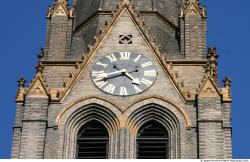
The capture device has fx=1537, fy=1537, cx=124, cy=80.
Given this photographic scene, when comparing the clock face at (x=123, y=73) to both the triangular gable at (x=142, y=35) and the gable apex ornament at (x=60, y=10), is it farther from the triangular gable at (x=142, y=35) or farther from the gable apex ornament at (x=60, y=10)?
the gable apex ornament at (x=60, y=10)

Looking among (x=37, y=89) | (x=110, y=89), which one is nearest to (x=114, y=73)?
(x=110, y=89)

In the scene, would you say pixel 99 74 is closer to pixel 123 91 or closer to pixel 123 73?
pixel 123 73

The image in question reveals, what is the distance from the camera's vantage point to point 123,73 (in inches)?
1795

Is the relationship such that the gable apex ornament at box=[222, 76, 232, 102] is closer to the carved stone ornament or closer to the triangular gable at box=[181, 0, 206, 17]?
the carved stone ornament

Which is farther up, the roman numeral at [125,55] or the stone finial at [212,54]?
the stone finial at [212,54]

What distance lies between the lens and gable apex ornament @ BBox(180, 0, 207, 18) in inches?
1914

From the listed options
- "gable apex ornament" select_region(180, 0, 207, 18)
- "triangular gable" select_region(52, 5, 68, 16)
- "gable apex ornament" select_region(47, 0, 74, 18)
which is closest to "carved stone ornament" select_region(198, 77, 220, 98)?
"gable apex ornament" select_region(180, 0, 207, 18)

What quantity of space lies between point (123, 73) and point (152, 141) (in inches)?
94.3

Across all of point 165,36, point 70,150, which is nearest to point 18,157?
point 70,150

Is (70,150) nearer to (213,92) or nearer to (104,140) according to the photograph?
(104,140)

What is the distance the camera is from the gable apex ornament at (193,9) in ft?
160

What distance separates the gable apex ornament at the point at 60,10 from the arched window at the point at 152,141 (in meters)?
5.71

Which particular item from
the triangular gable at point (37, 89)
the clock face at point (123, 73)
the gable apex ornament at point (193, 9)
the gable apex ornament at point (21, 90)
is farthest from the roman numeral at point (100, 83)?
the gable apex ornament at point (193, 9)

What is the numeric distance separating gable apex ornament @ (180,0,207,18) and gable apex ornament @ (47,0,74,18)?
11.7 feet
